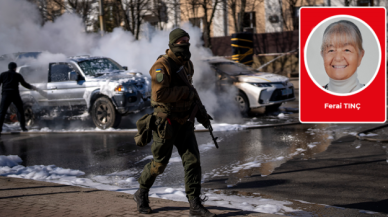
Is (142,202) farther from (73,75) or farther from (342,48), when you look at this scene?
(73,75)

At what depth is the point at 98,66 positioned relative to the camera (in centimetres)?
1134

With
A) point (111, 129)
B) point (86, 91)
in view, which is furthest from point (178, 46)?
point (86, 91)

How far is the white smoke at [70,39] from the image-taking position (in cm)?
1318

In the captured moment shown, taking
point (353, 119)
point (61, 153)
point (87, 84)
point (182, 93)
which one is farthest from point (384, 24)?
point (87, 84)

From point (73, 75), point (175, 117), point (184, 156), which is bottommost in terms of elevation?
point (184, 156)

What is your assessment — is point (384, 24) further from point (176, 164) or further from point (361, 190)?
point (176, 164)

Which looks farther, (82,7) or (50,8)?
(82,7)

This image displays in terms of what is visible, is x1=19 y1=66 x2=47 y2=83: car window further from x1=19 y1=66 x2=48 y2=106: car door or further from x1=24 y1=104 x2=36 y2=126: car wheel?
x1=24 y1=104 x2=36 y2=126: car wheel

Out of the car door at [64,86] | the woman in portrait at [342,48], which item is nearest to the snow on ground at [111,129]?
the car door at [64,86]

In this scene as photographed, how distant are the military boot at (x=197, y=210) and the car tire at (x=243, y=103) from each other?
290 inches

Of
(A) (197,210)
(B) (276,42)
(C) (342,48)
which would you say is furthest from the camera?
(B) (276,42)

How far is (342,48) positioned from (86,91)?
806 cm

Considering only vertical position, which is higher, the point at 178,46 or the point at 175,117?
the point at 178,46

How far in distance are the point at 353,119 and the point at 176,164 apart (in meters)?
3.38
